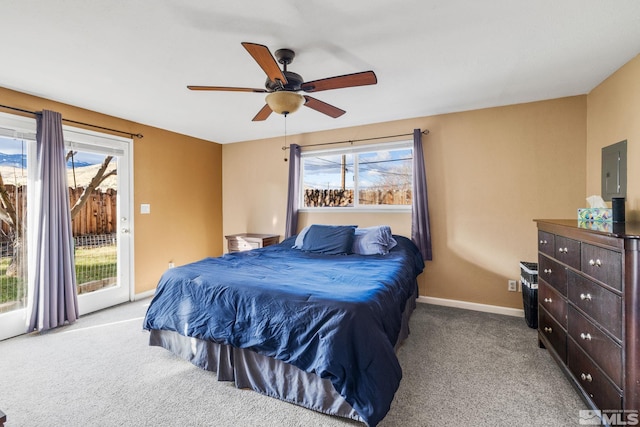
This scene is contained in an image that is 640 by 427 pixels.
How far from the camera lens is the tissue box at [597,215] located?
2.07 m

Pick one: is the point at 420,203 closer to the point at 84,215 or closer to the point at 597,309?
the point at 597,309

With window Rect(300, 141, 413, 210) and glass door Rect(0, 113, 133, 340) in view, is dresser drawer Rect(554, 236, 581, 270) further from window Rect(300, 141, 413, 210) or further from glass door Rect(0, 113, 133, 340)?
glass door Rect(0, 113, 133, 340)

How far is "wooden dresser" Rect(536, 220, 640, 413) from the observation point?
4.51 feet

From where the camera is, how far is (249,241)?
4.43 metres

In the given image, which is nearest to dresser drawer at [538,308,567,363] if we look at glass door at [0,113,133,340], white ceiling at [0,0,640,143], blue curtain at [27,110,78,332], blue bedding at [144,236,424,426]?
blue bedding at [144,236,424,426]

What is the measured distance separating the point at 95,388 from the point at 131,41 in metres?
2.36

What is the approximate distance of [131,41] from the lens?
202 cm

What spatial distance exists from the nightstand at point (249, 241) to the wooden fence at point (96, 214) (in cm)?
152

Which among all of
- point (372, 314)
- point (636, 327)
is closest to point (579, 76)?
point (636, 327)

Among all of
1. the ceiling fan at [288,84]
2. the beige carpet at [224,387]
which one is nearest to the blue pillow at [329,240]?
the beige carpet at [224,387]

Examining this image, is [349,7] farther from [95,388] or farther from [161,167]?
[161,167]

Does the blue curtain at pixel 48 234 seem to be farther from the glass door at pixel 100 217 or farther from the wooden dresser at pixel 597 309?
the wooden dresser at pixel 597 309

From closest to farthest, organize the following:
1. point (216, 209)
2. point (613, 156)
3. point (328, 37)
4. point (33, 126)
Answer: point (328, 37), point (613, 156), point (33, 126), point (216, 209)

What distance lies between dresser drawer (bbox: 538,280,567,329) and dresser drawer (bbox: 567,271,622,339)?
0.17 m
